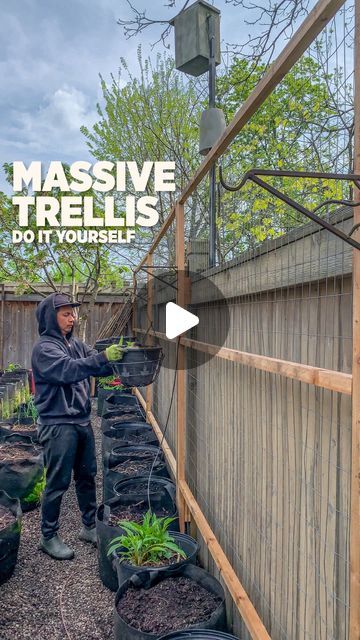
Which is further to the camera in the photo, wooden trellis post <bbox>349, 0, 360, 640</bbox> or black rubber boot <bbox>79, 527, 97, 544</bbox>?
black rubber boot <bbox>79, 527, 97, 544</bbox>

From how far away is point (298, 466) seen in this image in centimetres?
149

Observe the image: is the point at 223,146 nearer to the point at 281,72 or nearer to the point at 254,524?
the point at 281,72

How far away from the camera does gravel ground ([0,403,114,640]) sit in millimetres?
2500

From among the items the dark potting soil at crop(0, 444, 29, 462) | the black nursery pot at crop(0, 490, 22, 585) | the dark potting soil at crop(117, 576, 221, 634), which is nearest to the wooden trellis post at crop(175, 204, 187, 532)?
the dark potting soil at crop(117, 576, 221, 634)

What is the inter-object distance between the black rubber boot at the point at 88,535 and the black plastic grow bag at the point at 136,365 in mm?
1318

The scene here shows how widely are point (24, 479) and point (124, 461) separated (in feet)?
2.55

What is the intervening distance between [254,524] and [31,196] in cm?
722

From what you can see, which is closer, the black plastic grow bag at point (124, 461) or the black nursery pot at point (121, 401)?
the black plastic grow bag at point (124, 461)

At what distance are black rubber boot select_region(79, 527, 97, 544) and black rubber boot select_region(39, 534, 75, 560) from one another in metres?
0.21

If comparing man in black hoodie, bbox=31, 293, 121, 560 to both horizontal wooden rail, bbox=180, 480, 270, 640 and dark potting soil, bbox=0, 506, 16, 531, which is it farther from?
horizontal wooden rail, bbox=180, 480, 270, 640

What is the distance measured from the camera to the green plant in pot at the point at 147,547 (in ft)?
8.13

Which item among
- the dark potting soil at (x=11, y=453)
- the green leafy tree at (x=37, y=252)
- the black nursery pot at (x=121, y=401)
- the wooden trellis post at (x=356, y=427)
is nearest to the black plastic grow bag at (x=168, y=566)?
the wooden trellis post at (x=356, y=427)

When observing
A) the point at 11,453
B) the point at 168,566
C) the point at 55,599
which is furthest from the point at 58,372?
the point at 11,453
